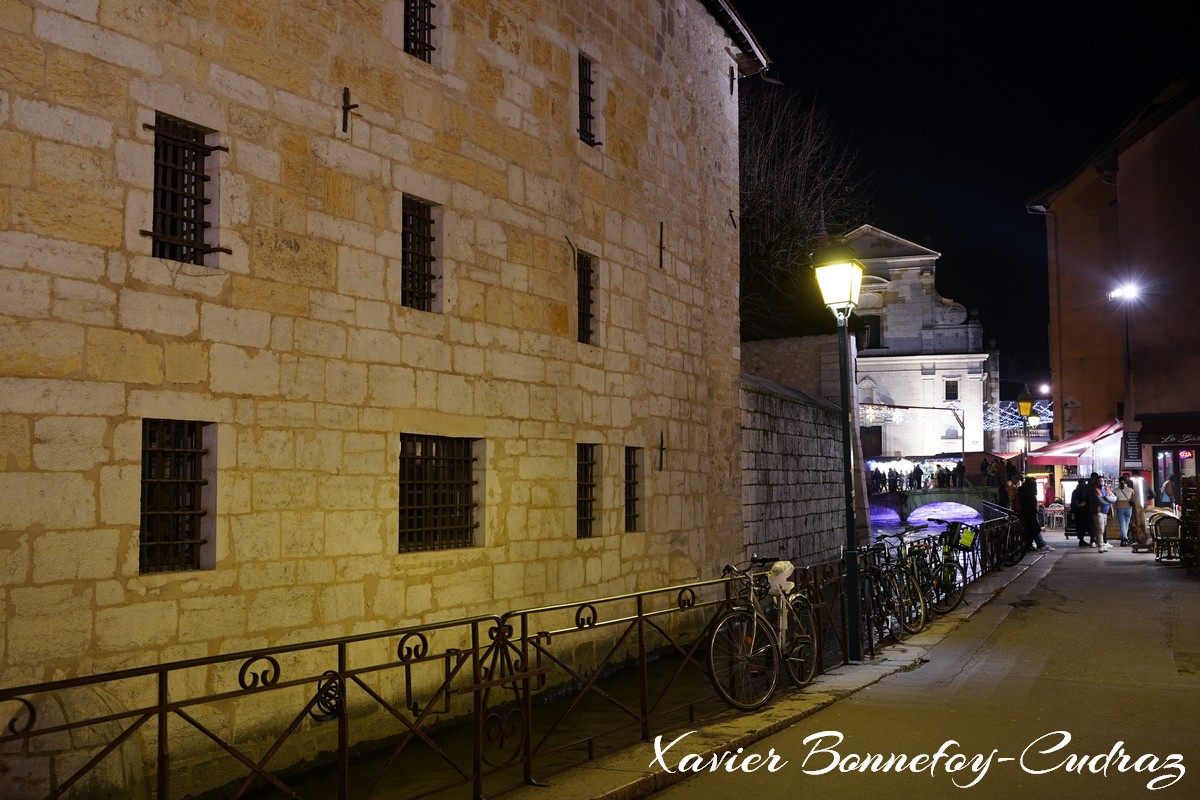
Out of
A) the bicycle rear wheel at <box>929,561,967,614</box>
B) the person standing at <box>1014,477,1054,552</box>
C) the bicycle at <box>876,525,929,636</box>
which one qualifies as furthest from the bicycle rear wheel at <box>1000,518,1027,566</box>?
the bicycle at <box>876,525,929,636</box>

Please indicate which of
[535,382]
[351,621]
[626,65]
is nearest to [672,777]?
[351,621]

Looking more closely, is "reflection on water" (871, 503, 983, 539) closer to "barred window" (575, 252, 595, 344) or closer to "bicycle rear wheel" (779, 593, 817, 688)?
"barred window" (575, 252, 595, 344)

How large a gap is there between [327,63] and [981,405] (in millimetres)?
43456

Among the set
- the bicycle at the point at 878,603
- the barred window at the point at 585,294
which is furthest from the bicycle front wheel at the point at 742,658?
the barred window at the point at 585,294

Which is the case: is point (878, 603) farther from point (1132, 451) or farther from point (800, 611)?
point (1132, 451)

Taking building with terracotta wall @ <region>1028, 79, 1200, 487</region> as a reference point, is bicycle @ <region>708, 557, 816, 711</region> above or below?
below

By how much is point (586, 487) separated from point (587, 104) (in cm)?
402

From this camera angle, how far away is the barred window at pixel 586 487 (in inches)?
452

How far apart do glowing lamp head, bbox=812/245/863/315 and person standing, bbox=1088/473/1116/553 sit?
15189mm

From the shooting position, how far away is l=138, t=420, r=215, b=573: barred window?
6.92 metres

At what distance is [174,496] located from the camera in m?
7.08

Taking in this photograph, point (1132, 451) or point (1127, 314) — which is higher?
point (1127, 314)

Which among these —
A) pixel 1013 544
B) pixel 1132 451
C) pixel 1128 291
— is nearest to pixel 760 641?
pixel 1013 544

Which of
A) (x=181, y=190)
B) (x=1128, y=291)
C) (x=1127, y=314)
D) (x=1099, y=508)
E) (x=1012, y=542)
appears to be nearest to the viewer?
(x=181, y=190)
